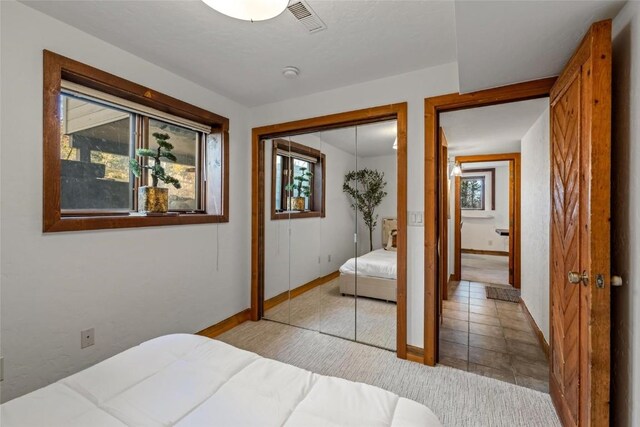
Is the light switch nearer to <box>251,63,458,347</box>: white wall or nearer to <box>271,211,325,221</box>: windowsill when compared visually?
<box>251,63,458,347</box>: white wall

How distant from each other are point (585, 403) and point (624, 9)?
1725 mm

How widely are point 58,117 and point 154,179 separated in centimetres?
72

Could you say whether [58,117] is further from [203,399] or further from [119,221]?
[203,399]

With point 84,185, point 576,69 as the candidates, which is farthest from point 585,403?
point 84,185

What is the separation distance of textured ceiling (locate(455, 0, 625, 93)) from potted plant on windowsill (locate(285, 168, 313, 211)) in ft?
5.66

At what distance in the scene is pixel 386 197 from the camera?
8.77ft

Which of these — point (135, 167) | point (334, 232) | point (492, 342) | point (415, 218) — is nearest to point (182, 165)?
point (135, 167)

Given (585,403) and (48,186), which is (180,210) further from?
(585,403)

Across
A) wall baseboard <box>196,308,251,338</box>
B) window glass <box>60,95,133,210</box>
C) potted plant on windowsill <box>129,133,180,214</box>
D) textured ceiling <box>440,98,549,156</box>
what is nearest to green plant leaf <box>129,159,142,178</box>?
potted plant on windowsill <box>129,133,180,214</box>

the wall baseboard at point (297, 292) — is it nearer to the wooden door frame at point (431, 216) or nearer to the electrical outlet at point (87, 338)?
the wooden door frame at point (431, 216)

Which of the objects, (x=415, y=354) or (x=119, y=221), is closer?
(x=119, y=221)

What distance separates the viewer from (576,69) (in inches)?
56.4

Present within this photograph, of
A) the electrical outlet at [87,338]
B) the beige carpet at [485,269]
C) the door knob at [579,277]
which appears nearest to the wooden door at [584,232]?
the door knob at [579,277]

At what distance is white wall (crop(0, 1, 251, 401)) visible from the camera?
1.59 m
